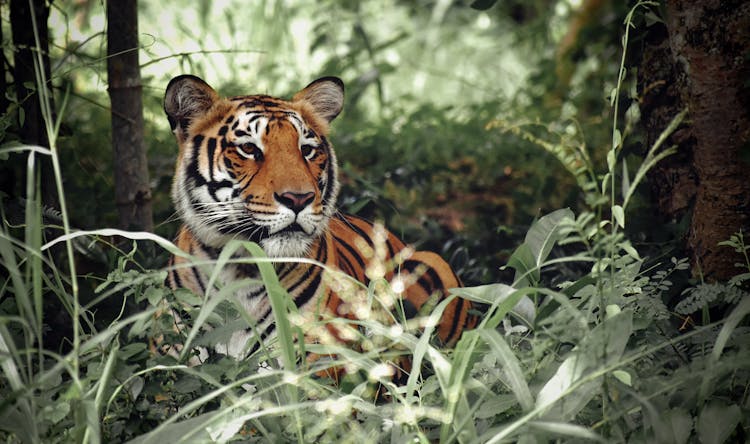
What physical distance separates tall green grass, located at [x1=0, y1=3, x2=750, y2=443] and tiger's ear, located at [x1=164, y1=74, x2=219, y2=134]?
39 centimetres

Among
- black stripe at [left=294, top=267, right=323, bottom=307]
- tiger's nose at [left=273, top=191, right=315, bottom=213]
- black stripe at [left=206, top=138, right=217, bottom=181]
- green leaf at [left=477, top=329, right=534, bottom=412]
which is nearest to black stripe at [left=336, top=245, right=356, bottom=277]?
black stripe at [left=294, top=267, right=323, bottom=307]

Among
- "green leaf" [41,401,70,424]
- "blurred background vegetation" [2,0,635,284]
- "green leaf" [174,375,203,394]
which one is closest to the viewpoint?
"green leaf" [41,401,70,424]

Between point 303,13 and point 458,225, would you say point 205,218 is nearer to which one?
point 458,225

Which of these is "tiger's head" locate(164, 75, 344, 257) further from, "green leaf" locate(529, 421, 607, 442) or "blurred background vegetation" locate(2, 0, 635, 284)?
"green leaf" locate(529, 421, 607, 442)

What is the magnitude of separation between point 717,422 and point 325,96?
48.3 inches

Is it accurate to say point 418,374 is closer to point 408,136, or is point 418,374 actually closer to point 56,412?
point 56,412

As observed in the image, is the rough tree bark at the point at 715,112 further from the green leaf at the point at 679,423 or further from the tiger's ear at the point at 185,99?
the tiger's ear at the point at 185,99

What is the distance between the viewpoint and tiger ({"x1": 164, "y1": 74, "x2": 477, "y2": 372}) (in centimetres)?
197

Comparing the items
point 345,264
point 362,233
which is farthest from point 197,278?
point 362,233

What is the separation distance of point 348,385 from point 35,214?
75 cm

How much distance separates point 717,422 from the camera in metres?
1.53

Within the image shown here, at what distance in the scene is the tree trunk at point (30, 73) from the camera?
237 centimetres

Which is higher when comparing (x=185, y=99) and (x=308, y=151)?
(x=185, y=99)

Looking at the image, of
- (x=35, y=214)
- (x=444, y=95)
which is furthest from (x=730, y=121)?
(x=444, y=95)
